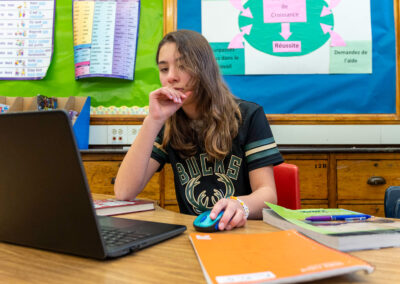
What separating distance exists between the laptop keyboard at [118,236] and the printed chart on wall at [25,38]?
2151mm

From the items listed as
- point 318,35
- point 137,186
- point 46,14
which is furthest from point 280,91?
point 46,14

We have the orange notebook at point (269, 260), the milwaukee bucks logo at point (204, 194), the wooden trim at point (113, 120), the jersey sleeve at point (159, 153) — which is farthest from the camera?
the wooden trim at point (113, 120)

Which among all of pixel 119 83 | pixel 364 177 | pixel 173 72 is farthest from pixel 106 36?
pixel 364 177

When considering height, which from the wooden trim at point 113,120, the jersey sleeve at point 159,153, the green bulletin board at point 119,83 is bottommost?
the jersey sleeve at point 159,153

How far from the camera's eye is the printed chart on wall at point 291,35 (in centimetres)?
229

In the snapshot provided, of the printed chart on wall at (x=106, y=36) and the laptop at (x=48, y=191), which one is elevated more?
the printed chart on wall at (x=106, y=36)

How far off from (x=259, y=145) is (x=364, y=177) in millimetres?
975

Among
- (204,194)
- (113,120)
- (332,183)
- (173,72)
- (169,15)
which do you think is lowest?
(332,183)

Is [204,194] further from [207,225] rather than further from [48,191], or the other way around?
[48,191]

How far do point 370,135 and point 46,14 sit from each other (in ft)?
8.19

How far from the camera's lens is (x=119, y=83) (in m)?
2.33

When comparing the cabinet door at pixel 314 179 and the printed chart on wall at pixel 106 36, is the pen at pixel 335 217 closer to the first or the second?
the cabinet door at pixel 314 179

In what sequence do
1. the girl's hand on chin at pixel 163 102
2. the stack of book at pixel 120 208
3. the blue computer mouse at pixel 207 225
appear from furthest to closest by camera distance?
the girl's hand on chin at pixel 163 102
the stack of book at pixel 120 208
the blue computer mouse at pixel 207 225

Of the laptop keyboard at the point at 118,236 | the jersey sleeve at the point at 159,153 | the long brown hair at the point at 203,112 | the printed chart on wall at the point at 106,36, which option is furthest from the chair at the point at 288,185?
the printed chart on wall at the point at 106,36
